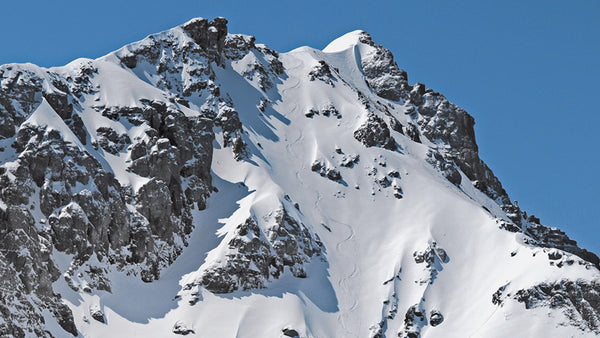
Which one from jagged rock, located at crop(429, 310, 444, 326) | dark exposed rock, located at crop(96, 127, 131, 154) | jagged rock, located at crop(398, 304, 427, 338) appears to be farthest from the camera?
dark exposed rock, located at crop(96, 127, 131, 154)

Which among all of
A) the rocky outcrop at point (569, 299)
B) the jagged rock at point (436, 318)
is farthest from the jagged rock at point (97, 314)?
the rocky outcrop at point (569, 299)

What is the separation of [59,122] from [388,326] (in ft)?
219

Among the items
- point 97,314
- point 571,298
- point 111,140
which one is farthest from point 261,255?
point 571,298

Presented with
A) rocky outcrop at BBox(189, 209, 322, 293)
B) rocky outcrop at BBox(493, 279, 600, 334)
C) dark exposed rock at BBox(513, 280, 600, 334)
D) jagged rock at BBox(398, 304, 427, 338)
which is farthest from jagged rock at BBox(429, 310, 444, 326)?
rocky outcrop at BBox(189, 209, 322, 293)

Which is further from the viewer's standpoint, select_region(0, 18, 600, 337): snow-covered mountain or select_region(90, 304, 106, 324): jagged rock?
select_region(0, 18, 600, 337): snow-covered mountain

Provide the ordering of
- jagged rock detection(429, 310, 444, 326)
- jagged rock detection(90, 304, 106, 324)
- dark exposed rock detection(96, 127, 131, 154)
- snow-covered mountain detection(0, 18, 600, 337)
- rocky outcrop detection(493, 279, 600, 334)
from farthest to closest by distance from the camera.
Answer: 1. dark exposed rock detection(96, 127, 131, 154)
2. jagged rock detection(429, 310, 444, 326)
3. rocky outcrop detection(493, 279, 600, 334)
4. snow-covered mountain detection(0, 18, 600, 337)
5. jagged rock detection(90, 304, 106, 324)

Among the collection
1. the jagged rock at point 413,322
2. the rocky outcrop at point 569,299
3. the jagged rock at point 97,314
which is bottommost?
the jagged rock at point 97,314

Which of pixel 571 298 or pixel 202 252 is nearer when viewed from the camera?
pixel 571 298

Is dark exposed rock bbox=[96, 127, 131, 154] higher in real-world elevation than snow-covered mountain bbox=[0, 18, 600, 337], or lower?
higher

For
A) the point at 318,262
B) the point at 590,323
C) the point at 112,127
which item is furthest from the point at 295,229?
the point at 590,323

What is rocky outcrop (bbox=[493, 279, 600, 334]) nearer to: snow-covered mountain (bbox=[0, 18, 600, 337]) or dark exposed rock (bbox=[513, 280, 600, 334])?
dark exposed rock (bbox=[513, 280, 600, 334])

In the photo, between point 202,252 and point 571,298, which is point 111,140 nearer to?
point 202,252

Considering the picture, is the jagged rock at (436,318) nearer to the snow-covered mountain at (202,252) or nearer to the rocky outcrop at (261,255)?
the snow-covered mountain at (202,252)

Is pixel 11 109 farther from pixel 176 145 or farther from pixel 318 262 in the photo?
pixel 318 262
